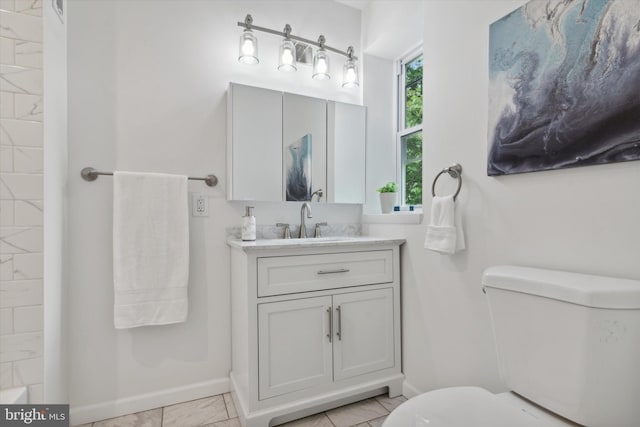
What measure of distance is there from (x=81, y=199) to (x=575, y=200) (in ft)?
6.74

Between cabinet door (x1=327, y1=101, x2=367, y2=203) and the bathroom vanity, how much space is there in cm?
53

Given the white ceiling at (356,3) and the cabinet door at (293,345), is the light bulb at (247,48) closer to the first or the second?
the white ceiling at (356,3)

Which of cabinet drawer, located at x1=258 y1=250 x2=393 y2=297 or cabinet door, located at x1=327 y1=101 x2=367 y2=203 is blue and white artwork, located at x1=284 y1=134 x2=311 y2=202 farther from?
cabinet drawer, located at x1=258 y1=250 x2=393 y2=297

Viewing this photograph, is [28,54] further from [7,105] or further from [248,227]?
[248,227]

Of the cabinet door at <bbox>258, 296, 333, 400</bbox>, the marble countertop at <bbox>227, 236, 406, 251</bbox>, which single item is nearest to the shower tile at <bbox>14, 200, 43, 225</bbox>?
the marble countertop at <bbox>227, 236, 406, 251</bbox>

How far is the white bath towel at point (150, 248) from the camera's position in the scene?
59.4 inches

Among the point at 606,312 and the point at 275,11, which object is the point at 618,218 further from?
the point at 275,11

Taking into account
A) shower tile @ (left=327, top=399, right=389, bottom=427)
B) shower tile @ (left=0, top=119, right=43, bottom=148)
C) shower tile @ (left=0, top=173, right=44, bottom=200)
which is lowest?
shower tile @ (left=327, top=399, right=389, bottom=427)

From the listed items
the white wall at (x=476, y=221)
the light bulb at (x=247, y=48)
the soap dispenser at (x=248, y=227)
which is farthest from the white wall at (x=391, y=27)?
the soap dispenser at (x=248, y=227)

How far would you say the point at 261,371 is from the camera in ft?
4.64

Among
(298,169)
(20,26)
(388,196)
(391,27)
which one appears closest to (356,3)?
Answer: (391,27)

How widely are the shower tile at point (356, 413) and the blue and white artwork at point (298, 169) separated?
3.83 feet

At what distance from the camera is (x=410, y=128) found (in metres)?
2.15

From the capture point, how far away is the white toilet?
783 millimetres
